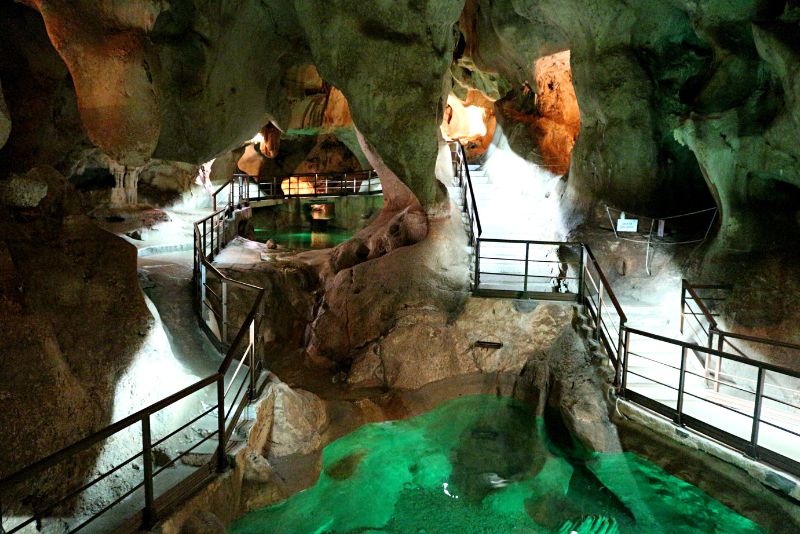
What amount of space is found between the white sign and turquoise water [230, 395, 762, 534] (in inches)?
191

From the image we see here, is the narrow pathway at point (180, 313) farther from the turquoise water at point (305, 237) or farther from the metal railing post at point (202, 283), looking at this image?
the turquoise water at point (305, 237)

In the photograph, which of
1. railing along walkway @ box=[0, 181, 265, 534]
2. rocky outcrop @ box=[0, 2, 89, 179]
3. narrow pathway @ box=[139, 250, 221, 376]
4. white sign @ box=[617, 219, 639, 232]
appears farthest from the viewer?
white sign @ box=[617, 219, 639, 232]

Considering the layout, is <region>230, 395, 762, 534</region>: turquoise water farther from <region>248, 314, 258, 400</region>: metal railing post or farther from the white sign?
the white sign

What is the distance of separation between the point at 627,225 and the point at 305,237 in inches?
656

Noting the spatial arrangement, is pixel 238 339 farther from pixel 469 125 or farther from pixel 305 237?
pixel 469 125

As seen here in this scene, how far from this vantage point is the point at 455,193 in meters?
14.5

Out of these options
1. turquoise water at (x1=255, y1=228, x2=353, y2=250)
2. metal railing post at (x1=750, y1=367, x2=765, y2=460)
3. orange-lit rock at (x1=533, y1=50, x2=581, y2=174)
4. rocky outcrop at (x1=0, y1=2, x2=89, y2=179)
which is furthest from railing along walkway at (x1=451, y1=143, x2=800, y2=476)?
turquoise water at (x1=255, y1=228, x2=353, y2=250)

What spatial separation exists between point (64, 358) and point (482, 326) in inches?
263

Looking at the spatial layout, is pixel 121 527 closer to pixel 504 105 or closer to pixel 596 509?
pixel 596 509

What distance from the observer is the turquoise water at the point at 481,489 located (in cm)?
648

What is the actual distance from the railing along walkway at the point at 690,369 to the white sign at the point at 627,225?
1089mm

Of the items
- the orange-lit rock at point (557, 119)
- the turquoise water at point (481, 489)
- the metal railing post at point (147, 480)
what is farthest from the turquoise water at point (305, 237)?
the metal railing post at point (147, 480)

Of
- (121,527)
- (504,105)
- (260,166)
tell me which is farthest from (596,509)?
(260,166)

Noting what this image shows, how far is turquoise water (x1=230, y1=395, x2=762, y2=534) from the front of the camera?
648 centimetres
